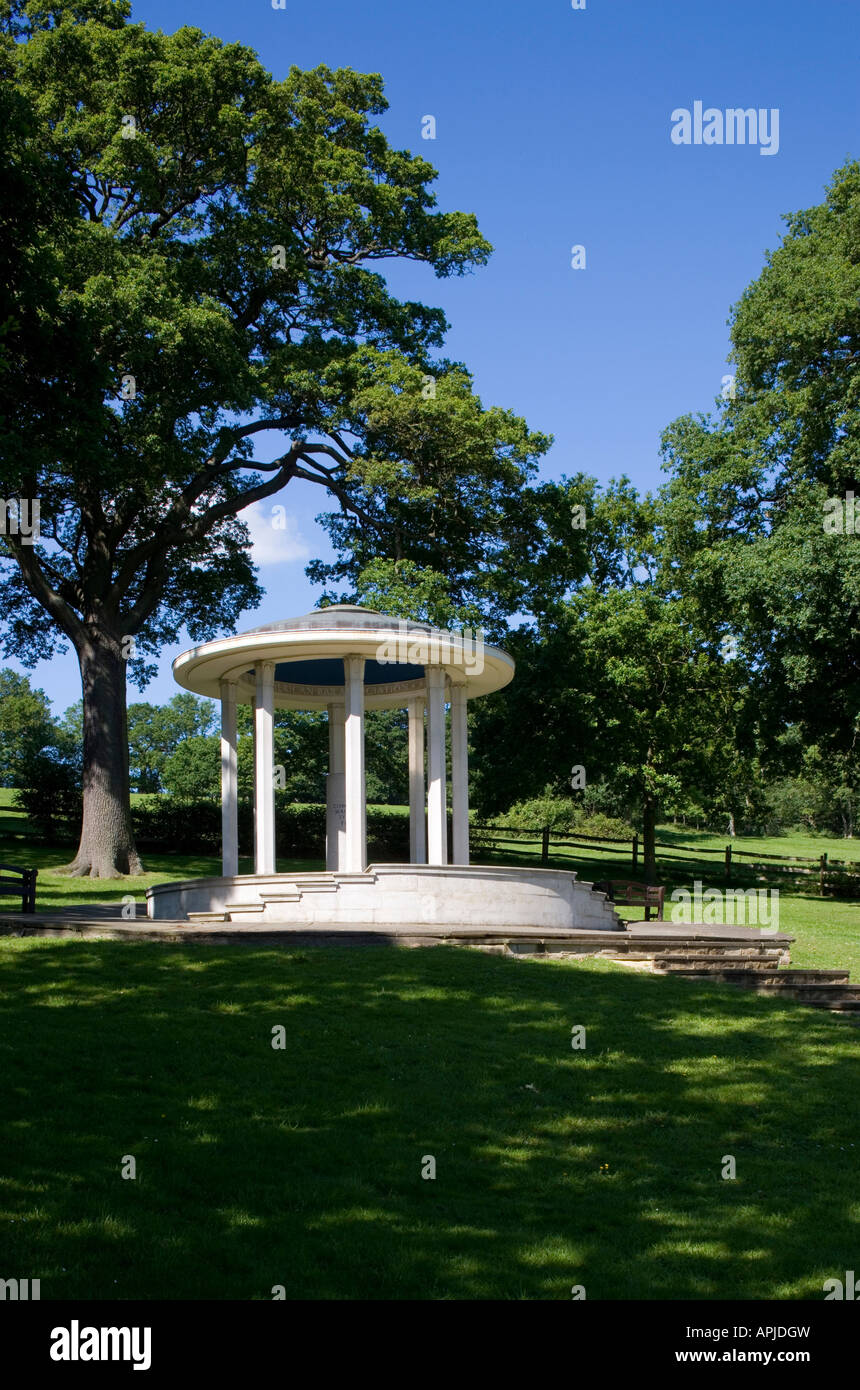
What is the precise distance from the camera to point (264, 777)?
64.3 ft

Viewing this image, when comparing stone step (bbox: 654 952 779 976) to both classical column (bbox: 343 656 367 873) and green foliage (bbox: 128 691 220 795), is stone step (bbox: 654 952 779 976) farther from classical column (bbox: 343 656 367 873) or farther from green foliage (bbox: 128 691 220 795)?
green foliage (bbox: 128 691 220 795)

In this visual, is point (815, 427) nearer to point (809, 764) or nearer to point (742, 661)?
point (742, 661)

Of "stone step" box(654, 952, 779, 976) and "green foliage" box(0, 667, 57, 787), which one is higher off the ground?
"green foliage" box(0, 667, 57, 787)

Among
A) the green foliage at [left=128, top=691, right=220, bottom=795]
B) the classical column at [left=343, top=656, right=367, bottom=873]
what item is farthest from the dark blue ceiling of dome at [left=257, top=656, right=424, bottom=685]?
the green foliage at [left=128, top=691, right=220, bottom=795]

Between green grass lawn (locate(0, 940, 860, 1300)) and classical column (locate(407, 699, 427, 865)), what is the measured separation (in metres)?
10.8

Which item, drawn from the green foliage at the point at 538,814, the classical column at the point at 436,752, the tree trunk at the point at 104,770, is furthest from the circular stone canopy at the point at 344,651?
the green foliage at the point at 538,814

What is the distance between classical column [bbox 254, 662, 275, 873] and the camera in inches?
771

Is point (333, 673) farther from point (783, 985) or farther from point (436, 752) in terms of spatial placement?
point (783, 985)

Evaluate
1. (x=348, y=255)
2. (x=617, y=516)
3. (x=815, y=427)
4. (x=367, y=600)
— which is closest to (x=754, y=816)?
(x=617, y=516)

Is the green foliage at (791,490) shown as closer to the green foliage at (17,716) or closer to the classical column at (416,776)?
the classical column at (416,776)

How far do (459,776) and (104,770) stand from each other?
11.9 m

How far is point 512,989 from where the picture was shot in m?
12.9

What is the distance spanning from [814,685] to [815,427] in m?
7.87

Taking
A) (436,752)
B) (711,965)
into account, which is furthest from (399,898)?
(711,965)
